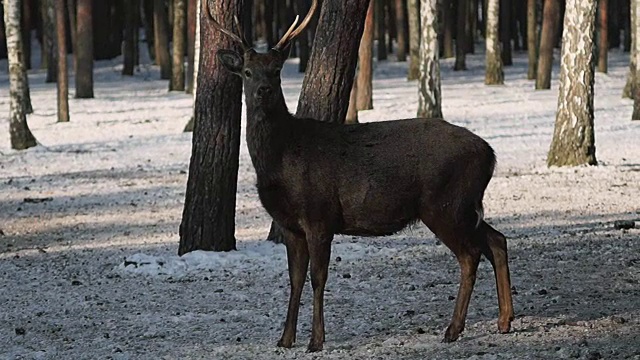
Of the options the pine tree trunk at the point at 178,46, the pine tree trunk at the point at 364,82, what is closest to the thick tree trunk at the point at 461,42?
the pine tree trunk at the point at 178,46

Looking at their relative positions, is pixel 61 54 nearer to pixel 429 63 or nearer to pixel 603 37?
pixel 429 63

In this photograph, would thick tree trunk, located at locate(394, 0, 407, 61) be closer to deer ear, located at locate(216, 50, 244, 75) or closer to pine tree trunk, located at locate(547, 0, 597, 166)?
pine tree trunk, located at locate(547, 0, 597, 166)

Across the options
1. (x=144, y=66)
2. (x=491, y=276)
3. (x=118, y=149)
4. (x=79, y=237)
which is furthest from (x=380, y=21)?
(x=491, y=276)

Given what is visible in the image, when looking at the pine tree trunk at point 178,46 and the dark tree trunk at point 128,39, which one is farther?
the dark tree trunk at point 128,39

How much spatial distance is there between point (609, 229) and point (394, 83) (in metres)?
27.8

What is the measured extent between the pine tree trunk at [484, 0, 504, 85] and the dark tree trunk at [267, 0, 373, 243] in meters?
23.1

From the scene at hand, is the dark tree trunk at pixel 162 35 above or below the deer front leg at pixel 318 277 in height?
above

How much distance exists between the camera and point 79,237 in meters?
14.5

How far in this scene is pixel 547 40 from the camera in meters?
34.5

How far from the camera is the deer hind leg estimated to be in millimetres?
8438

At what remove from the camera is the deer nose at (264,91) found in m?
8.32

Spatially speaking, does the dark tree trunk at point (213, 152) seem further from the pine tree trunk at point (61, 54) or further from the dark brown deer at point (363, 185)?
the pine tree trunk at point (61, 54)

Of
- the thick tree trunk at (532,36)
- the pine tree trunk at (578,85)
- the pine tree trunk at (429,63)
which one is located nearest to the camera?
the pine tree trunk at (578,85)

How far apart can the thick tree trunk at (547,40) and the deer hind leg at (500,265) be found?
83.7ft
